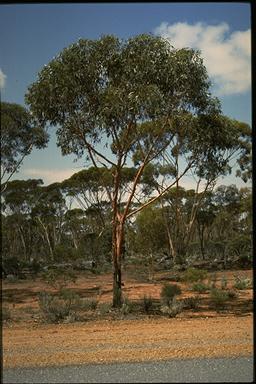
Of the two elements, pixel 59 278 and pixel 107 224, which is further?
pixel 107 224

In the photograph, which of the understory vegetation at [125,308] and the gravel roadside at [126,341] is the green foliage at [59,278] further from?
the gravel roadside at [126,341]

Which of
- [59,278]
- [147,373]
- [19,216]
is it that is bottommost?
[59,278]

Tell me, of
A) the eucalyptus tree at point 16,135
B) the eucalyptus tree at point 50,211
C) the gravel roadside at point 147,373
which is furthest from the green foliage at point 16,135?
the eucalyptus tree at point 50,211

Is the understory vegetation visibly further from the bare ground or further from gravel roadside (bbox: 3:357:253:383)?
gravel roadside (bbox: 3:357:253:383)

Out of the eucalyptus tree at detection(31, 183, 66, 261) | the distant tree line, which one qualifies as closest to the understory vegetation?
the distant tree line

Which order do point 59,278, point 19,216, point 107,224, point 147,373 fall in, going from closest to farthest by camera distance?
point 147,373 → point 59,278 → point 107,224 → point 19,216

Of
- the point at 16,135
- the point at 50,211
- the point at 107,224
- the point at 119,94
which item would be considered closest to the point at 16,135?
Answer: the point at 16,135

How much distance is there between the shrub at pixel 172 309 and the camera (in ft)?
39.9

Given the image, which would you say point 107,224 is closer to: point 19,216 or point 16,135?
point 19,216

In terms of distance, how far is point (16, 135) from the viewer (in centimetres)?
1614

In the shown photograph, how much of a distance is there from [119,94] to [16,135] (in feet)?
17.2

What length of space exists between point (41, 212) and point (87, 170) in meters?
10.9

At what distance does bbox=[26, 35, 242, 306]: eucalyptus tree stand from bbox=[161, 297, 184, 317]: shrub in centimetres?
143

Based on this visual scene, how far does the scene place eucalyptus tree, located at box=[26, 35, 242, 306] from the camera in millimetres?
12141
